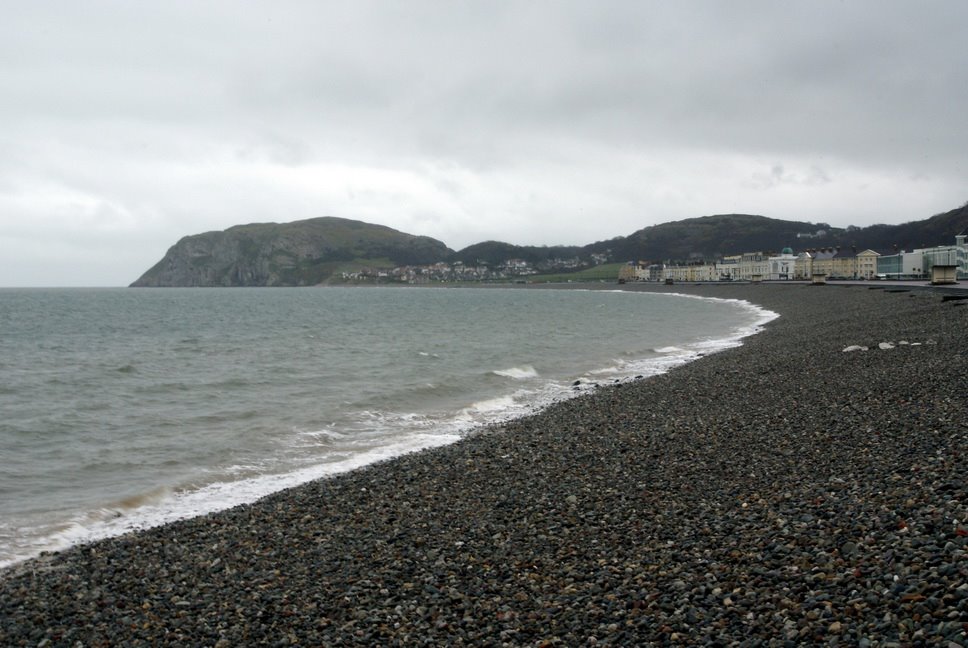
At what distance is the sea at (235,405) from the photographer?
45.3ft

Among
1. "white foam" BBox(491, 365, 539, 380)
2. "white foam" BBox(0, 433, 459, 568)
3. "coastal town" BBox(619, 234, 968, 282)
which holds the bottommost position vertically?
"white foam" BBox(491, 365, 539, 380)

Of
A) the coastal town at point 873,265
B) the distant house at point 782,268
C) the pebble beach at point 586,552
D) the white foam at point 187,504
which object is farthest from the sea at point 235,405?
the distant house at point 782,268

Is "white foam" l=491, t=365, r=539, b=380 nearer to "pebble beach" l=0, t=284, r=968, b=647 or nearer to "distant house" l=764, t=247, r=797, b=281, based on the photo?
"pebble beach" l=0, t=284, r=968, b=647

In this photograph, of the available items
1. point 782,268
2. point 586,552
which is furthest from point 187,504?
point 782,268

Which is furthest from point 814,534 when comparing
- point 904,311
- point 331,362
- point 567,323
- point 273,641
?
point 567,323

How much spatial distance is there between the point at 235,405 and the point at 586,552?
1845cm

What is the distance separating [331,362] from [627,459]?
1021 inches

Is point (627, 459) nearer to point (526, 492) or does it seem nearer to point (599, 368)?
point (526, 492)

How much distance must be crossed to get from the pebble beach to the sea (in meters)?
2.43

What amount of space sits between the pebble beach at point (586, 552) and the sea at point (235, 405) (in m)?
2.43

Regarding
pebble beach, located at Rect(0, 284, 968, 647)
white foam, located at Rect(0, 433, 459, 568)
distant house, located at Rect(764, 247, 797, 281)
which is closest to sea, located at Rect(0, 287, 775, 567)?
white foam, located at Rect(0, 433, 459, 568)

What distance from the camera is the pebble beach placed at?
20.7ft

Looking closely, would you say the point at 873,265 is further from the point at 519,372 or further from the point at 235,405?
the point at 235,405

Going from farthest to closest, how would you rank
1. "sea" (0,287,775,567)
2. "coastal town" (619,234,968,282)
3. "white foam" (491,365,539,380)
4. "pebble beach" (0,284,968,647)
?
"coastal town" (619,234,968,282)
"white foam" (491,365,539,380)
"sea" (0,287,775,567)
"pebble beach" (0,284,968,647)
